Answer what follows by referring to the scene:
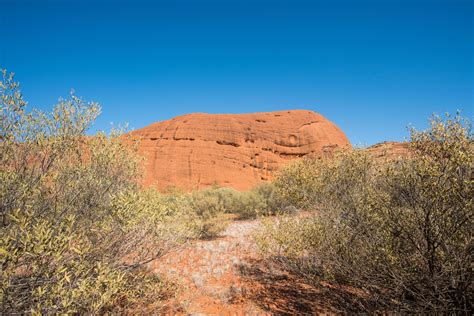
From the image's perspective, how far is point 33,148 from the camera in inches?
174

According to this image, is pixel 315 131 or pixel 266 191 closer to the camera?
pixel 266 191

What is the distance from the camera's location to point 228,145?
4712 cm

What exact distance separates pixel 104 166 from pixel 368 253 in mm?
5702

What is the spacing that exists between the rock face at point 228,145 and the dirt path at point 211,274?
31.5 metres

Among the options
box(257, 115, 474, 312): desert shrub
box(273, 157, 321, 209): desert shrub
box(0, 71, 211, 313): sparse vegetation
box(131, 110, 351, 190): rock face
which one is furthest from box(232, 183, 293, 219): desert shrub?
box(131, 110, 351, 190): rock face

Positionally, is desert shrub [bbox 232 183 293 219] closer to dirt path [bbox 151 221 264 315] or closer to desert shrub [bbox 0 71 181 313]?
dirt path [bbox 151 221 264 315]

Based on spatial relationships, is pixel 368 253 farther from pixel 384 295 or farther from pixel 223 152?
pixel 223 152

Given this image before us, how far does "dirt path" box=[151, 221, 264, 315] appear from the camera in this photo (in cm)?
543

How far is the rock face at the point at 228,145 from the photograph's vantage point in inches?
1693

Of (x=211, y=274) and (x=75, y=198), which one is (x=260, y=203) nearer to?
(x=211, y=274)

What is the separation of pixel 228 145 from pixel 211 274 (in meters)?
40.3

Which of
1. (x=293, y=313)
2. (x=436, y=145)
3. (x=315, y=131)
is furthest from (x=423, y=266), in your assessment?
(x=315, y=131)

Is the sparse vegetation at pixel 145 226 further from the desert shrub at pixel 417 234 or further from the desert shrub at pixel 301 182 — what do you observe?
the desert shrub at pixel 301 182

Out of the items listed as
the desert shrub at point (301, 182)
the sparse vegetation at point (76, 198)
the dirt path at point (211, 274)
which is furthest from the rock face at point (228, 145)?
the sparse vegetation at point (76, 198)
